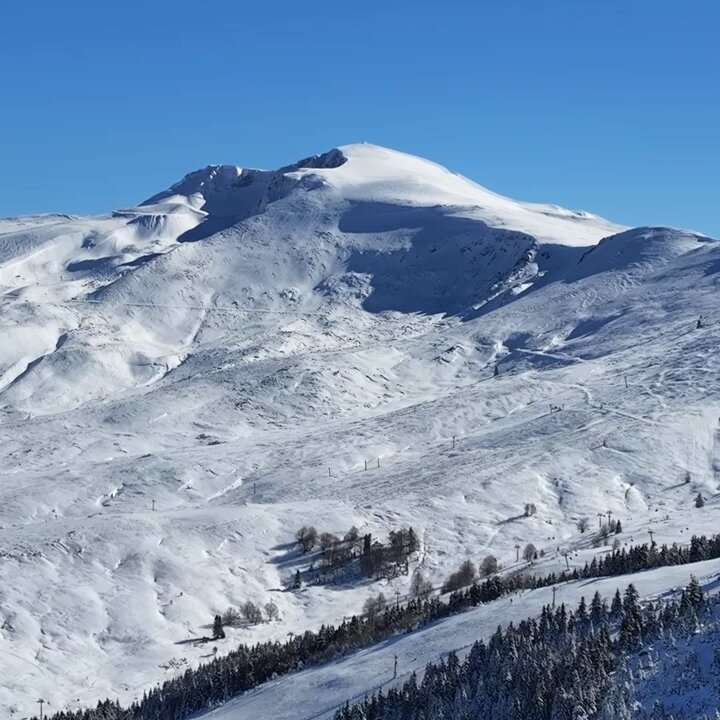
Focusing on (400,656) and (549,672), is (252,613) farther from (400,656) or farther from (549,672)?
(549,672)

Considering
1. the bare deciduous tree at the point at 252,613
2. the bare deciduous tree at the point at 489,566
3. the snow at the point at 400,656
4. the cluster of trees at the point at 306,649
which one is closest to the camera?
the snow at the point at 400,656

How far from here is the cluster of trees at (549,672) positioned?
73312 millimetres

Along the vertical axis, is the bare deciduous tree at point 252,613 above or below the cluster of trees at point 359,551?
below

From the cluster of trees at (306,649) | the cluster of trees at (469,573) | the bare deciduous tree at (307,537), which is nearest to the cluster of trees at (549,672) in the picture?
the cluster of trees at (306,649)

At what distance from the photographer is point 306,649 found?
103 meters

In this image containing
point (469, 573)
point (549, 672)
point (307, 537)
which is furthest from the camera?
point (307, 537)

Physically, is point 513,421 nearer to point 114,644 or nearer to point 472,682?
point 114,644

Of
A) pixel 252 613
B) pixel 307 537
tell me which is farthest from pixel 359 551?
pixel 252 613

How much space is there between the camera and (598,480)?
16025 centimetres

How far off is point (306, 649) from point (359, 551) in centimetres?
3812

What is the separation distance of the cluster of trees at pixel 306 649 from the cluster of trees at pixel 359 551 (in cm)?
2590

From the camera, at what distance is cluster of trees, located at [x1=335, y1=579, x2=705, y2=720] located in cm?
7331

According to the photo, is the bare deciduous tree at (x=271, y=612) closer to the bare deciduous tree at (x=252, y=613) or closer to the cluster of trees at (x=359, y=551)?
the bare deciduous tree at (x=252, y=613)

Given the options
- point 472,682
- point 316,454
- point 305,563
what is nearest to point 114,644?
point 305,563
